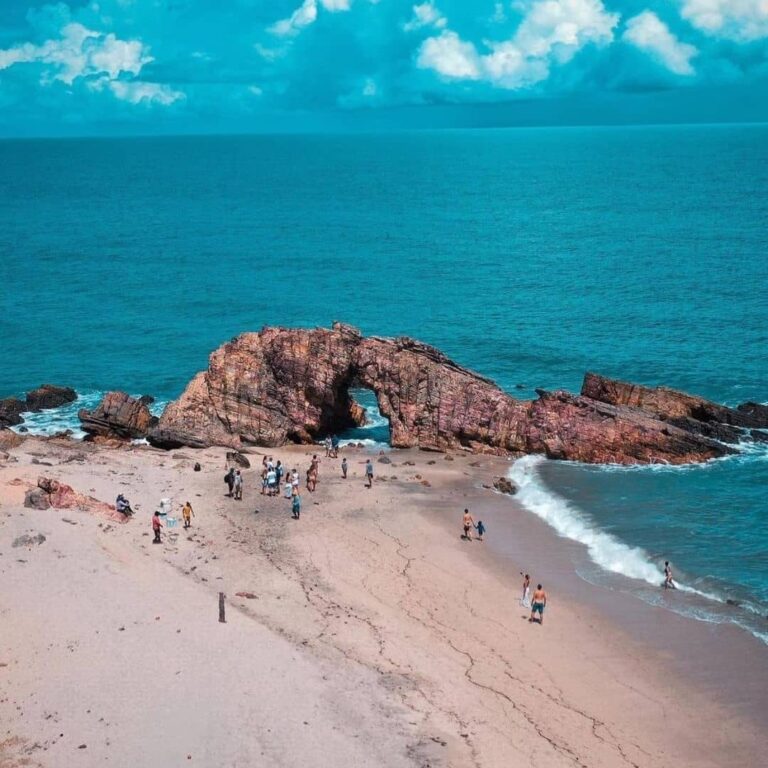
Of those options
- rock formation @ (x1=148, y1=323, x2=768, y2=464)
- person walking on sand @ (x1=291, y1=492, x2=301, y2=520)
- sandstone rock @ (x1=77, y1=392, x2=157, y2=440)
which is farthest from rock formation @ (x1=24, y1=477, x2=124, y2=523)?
sandstone rock @ (x1=77, y1=392, x2=157, y2=440)

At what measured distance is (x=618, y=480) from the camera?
157 feet

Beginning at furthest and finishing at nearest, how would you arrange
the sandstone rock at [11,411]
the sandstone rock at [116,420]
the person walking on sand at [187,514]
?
1. the sandstone rock at [11,411]
2. the sandstone rock at [116,420]
3. the person walking on sand at [187,514]

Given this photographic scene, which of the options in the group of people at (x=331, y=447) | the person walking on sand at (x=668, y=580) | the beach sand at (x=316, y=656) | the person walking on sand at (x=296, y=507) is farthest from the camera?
the group of people at (x=331, y=447)

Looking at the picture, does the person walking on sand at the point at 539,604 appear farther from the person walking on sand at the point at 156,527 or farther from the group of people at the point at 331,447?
the group of people at the point at 331,447

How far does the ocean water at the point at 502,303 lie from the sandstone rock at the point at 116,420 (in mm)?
4839

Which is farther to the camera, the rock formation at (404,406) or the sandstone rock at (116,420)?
the sandstone rock at (116,420)

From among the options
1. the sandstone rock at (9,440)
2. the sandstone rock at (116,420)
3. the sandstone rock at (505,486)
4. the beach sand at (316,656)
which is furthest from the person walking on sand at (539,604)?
the sandstone rock at (9,440)

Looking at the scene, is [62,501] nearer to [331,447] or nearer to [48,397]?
[331,447]

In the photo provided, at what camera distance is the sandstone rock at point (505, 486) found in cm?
4672

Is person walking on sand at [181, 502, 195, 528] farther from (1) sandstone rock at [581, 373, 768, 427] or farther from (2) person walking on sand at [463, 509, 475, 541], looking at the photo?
(1) sandstone rock at [581, 373, 768, 427]

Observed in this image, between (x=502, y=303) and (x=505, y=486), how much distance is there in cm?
4063

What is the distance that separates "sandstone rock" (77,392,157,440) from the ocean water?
4839 millimetres

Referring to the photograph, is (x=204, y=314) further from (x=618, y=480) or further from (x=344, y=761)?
(x=344, y=761)

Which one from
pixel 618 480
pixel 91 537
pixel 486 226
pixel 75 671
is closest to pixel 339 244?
pixel 486 226
